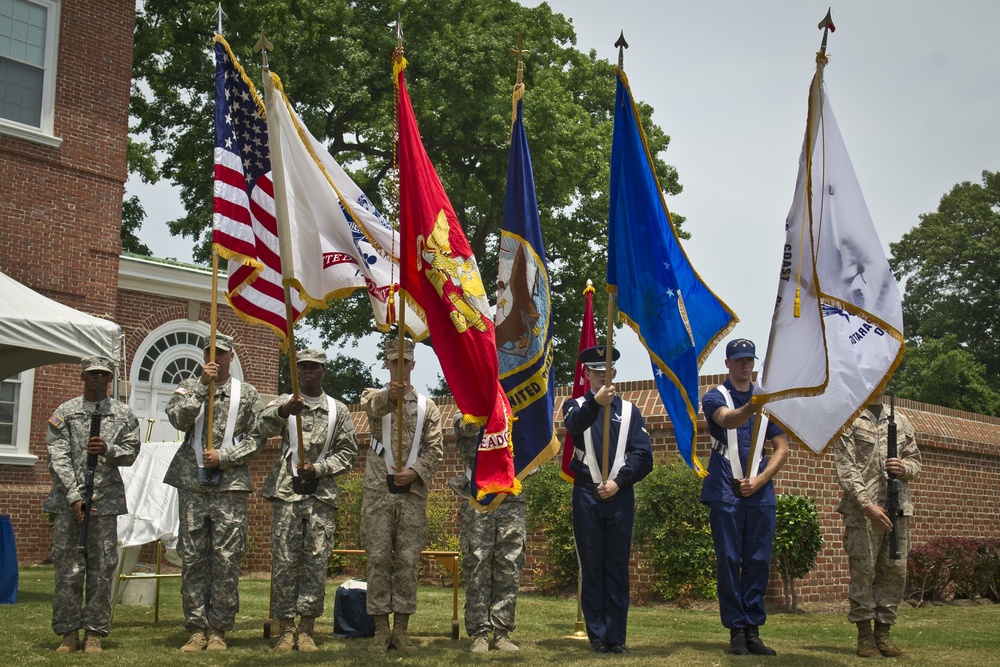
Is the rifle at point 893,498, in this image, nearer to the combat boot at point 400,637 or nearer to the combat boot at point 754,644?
the combat boot at point 754,644

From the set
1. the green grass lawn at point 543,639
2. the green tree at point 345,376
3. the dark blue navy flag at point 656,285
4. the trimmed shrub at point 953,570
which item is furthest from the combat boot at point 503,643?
the green tree at point 345,376

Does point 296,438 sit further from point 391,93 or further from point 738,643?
point 391,93

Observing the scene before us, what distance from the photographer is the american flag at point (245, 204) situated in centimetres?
860

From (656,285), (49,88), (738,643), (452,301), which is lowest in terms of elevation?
(738,643)

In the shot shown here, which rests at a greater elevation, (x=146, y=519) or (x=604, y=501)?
(x=604, y=501)

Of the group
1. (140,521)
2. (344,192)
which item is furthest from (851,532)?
(140,521)

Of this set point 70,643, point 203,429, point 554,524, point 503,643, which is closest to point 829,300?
point 503,643

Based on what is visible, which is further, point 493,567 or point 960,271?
point 960,271

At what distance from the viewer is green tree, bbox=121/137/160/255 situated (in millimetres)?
30109

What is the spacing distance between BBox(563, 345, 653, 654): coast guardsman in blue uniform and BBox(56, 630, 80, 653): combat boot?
3752 mm

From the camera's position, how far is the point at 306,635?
822cm

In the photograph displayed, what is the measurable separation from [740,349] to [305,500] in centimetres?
357

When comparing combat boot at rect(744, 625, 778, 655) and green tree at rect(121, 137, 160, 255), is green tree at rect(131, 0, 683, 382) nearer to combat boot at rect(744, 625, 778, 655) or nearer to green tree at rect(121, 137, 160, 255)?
green tree at rect(121, 137, 160, 255)

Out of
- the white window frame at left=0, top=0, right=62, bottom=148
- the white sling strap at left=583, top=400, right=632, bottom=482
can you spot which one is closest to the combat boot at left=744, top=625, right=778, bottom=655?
the white sling strap at left=583, top=400, right=632, bottom=482
